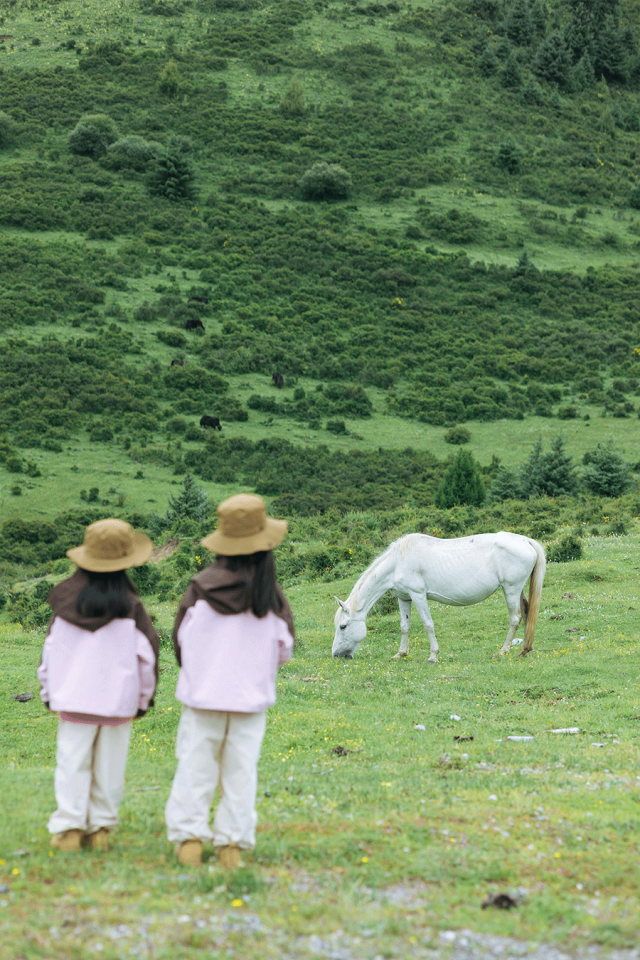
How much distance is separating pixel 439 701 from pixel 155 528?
24995mm

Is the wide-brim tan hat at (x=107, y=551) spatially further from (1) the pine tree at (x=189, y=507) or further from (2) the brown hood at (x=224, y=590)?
(1) the pine tree at (x=189, y=507)

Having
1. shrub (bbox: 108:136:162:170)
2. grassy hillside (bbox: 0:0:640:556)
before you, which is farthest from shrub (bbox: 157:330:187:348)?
shrub (bbox: 108:136:162:170)

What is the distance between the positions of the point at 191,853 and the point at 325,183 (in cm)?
8703

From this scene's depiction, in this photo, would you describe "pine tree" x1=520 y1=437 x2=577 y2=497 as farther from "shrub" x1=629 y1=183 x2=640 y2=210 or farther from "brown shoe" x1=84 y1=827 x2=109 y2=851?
"shrub" x1=629 y1=183 x2=640 y2=210

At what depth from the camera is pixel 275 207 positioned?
86.2m

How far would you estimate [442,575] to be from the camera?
1585 centimetres

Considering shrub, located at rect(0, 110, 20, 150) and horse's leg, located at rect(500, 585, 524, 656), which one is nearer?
horse's leg, located at rect(500, 585, 524, 656)

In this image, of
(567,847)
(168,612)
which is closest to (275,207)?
(168,612)

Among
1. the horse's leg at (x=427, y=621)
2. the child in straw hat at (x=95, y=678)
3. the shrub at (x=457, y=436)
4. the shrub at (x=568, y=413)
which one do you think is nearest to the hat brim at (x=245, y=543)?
the child in straw hat at (x=95, y=678)

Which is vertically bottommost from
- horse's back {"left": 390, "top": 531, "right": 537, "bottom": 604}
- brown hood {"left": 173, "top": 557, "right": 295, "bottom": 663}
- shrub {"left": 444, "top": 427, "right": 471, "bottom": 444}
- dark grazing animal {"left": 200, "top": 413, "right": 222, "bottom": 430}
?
dark grazing animal {"left": 200, "top": 413, "right": 222, "bottom": 430}

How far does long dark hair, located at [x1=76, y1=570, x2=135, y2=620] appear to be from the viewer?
19.9 ft

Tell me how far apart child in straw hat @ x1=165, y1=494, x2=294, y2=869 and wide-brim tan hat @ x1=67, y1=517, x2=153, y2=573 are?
19.4 inches

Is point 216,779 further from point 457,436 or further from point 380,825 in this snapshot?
point 457,436

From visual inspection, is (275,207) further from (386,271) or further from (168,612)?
(168,612)
